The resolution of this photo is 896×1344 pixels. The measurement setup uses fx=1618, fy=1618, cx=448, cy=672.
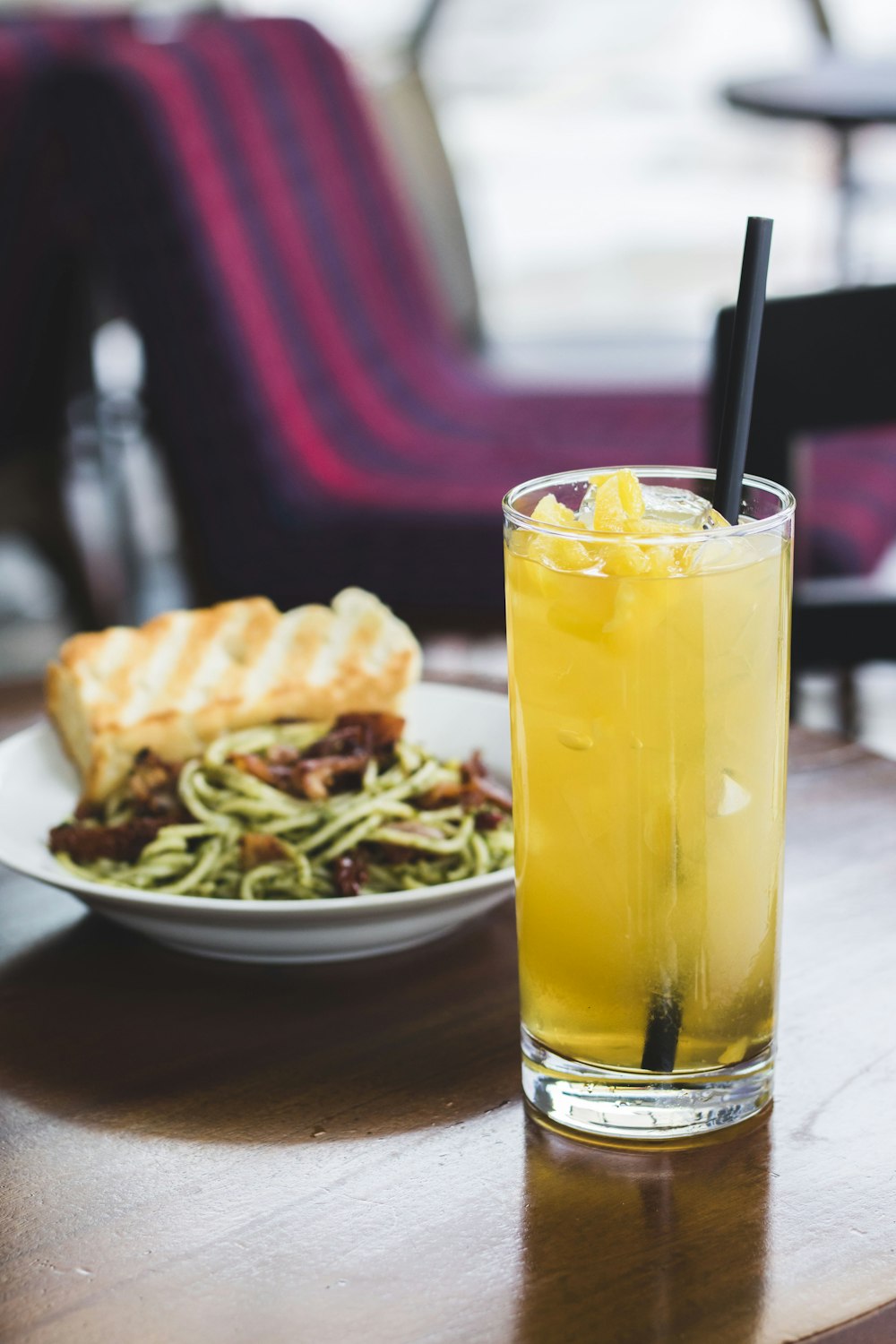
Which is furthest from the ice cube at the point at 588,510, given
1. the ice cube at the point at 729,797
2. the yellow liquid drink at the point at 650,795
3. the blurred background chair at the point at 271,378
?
the blurred background chair at the point at 271,378

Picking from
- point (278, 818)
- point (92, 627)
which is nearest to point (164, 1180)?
point (278, 818)

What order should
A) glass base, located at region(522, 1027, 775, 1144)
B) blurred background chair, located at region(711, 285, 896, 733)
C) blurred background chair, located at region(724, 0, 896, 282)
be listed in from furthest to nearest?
blurred background chair, located at region(724, 0, 896, 282)
blurred background chair, located at region(711, 285, 896, 733)
glass base, located at region(522, 1027, 775, 1144)

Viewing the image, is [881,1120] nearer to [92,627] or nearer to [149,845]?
[149,845]

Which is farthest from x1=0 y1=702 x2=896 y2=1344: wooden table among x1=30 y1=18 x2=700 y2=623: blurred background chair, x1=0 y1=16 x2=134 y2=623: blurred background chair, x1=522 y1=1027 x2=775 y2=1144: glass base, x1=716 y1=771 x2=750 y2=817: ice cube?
x1=0 y1=16 x2=134 y2=623: blurred background chair

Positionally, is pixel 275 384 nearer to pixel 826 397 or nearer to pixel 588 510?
pixel 826 397

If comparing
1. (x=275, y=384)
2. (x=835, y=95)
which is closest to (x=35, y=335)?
(x=275, y=384)

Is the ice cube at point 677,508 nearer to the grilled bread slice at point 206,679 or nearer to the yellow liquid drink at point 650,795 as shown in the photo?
the yellow liquid drink at point 650,795

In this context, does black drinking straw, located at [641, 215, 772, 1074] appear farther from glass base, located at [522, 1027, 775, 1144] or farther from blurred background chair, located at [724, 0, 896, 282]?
blurred background chair, located at [724, 0, 896, 282]
